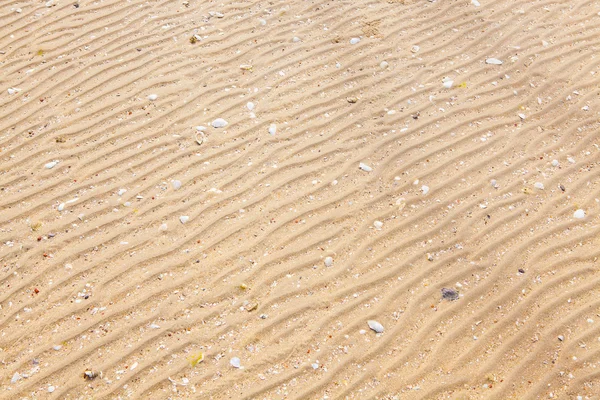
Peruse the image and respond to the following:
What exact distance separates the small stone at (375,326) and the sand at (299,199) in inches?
0.5

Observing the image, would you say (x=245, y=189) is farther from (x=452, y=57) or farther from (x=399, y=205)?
(x=452, y=57)

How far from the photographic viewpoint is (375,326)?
10.7ft

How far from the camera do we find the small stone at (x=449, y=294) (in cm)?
340

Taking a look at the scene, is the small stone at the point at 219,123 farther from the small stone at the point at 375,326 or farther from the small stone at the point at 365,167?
the small stone at the point at 375,326

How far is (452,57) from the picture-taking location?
15.8 feet

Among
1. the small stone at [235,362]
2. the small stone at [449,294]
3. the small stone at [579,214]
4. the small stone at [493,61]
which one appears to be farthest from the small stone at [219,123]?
the small stone at [579,214]

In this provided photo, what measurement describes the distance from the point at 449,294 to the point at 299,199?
3.85 feet

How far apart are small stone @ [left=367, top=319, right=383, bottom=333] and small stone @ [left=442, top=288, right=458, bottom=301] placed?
45 cm

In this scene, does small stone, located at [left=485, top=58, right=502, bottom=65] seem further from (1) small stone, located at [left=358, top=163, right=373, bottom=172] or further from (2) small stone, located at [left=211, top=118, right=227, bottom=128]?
(2) small stone, located at [left=211, top=118, right=227, bottom=128]

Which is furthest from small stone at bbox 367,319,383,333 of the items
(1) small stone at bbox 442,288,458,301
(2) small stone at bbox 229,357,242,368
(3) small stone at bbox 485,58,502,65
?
(3) small stone at bbox 485,58,502,65

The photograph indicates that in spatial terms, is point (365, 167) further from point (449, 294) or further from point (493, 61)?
point (493, 61)

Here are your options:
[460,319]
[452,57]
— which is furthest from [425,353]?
[452,57]

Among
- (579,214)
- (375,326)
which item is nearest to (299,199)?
(375,326)

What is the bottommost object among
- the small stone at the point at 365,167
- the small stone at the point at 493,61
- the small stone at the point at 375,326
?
the small stone at the point at 375,326
